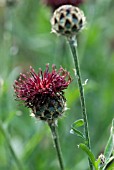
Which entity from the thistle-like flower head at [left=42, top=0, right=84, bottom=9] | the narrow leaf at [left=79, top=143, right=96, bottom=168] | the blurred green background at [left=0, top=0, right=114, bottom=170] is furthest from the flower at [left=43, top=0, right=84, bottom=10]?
Result: the narrow leaf at [left=79, top=143, right=96, bottom=168]

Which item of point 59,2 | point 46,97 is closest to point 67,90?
point 59,2

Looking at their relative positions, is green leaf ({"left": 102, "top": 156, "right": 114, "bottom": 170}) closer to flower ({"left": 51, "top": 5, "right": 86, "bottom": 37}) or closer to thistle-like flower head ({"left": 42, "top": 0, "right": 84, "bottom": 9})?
flower ({"left": 51, "top": 5, "right": 86, "bottom": 37})

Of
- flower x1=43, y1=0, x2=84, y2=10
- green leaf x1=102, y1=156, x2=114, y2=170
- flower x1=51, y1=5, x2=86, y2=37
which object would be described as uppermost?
flower x1=43, y1=0, x2=84, y2=10

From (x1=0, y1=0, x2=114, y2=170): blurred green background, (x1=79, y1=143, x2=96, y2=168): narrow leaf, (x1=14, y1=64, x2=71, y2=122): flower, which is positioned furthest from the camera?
(x1=0, y1=0, x2=114, y2=170): blurred green background

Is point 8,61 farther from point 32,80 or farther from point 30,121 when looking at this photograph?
point 32,80

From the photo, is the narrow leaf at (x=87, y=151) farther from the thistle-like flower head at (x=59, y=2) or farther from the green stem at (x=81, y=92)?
the thistle-like flower head at (x=59, y=2)

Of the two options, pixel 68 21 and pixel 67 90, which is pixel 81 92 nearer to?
pixel 68 21

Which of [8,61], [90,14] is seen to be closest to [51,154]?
[8,61]
